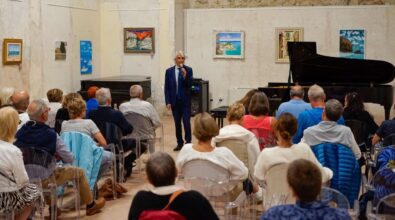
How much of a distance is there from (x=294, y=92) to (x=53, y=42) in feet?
20.7

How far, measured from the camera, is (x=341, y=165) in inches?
194

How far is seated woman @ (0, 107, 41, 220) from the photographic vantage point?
14.6ft

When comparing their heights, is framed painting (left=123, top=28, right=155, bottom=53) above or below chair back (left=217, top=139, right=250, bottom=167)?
above

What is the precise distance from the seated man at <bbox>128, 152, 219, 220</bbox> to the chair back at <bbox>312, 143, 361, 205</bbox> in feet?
6.93

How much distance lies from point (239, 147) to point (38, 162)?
1.77m

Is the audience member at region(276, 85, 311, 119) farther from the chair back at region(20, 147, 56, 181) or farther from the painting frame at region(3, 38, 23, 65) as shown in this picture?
the painting frame at region(3, 38, 23, 65)

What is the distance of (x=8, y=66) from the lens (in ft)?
33.5

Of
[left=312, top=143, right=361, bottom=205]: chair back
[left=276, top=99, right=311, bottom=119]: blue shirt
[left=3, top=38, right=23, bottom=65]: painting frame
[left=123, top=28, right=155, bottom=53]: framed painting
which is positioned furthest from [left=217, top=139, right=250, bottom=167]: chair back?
[left=123, top=28, right=155, bottom=53]: framed painting

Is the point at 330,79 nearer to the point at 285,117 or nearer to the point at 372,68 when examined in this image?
the point at 372,68

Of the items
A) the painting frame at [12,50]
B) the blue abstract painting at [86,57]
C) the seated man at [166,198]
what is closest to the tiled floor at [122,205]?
the seated man at [166,198]

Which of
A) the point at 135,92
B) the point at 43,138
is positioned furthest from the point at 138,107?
the point at 43,138

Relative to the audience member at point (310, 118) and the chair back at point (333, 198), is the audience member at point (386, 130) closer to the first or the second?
the audience member at point (310, 118)

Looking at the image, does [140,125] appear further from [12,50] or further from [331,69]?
[331,69]

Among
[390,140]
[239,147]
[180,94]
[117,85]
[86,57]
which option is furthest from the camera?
[86,57]
